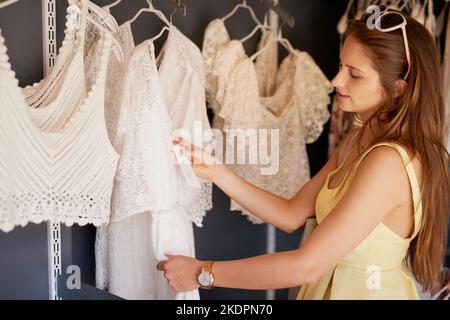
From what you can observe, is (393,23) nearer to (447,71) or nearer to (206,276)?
(206,276)

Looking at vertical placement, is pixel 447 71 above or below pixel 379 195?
above

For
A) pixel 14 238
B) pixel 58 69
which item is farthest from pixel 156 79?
pixel 14 238

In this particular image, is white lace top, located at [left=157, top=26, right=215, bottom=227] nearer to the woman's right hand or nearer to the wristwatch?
the woman's right hand

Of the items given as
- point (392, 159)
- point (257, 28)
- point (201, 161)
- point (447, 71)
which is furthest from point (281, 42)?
point (392, 159)

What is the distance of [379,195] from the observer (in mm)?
1003

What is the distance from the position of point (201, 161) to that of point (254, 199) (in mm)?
154

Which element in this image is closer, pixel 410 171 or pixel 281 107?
pixel 410 171

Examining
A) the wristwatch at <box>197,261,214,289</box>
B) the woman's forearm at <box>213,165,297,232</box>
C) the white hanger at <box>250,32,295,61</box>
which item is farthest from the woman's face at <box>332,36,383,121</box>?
the white hanger at <box>250,32,295,61</box>

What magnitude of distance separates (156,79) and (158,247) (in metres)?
0.37

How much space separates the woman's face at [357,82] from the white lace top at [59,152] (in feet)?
1.57

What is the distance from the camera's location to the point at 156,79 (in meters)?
1.22

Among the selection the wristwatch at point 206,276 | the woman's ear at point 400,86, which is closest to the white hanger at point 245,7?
the woman's ear at point 400,86

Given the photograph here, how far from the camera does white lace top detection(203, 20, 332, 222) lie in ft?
5.29

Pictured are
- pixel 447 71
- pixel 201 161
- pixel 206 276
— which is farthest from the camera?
pixel 447 71
